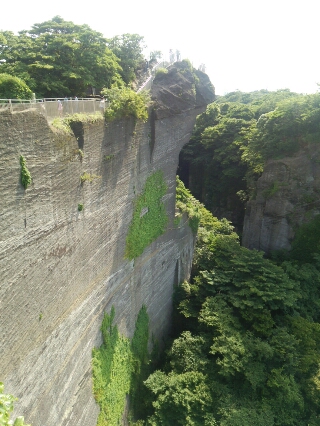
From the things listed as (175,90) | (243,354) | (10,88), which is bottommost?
(243,354)

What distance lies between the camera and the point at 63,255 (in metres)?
8.76

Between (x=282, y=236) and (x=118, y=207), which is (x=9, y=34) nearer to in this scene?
(x=118, y=207)

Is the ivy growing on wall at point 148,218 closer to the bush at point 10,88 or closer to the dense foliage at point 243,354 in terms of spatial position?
the dense foliage at point 243,354

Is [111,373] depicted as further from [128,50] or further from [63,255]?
[128,50]

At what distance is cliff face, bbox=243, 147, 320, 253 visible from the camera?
21.5m

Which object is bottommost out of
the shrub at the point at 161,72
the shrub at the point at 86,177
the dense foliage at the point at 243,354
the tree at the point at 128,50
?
the dense foliage at the point at 243,354

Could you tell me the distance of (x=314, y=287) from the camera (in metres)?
18.5

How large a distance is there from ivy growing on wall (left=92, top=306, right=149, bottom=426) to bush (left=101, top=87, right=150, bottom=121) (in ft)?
21.4

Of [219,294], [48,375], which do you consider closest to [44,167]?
[48,375]

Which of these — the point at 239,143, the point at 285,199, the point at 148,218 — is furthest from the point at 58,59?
the point at 239,143

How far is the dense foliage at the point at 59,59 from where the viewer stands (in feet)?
41.7

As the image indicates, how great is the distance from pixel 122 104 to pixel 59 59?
4.65 metres

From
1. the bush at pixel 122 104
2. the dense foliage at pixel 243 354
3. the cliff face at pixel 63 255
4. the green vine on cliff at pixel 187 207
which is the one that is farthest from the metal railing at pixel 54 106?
the dense foliage at pixel 243 354

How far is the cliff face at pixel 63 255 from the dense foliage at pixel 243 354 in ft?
9.42
